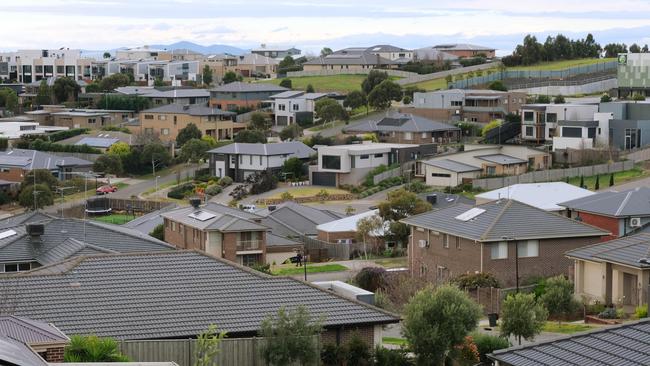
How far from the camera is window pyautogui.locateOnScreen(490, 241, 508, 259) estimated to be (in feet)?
105

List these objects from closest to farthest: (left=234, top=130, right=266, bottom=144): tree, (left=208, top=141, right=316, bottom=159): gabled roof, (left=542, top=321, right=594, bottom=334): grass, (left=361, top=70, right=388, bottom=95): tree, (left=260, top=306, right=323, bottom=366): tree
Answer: (left=260, top=306, right=323, bottom=366): tree → (left=542, top=321, right=594, bottom=334): grass → (left=208, top=141, right=316, bottom=159): gabled roof → (left=234, top=130, right=266, bottom=144): tree → (left=361, top=70, right=388, bottom=95): tree

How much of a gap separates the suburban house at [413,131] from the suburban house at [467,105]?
16.3ft

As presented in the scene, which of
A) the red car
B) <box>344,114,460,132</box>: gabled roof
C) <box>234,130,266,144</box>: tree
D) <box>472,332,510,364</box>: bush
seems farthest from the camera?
<box>234,130,266,144</box>: tree

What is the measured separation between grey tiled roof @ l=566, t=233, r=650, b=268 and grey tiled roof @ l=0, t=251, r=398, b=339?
9.24 meters

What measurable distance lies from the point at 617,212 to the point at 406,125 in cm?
3589

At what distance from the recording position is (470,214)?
33719 millimetres

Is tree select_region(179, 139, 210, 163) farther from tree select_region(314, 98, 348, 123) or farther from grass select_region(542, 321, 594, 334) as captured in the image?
grass select_region(542, 321, 594, 334)

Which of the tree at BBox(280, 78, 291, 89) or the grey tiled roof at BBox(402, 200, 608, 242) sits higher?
the tree at BBox(280, 78, 291, 89)

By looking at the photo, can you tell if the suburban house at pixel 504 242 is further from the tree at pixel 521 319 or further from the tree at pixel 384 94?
the tree at pixel 384 94

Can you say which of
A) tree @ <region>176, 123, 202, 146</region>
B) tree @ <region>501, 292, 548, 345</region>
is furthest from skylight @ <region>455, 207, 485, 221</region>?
tree @ <region>176, 123, 202, 146</region>

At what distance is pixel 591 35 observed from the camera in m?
107

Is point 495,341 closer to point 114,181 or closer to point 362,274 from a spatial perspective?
point 362,274

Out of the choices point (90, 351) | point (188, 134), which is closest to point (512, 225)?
point (90, 351)

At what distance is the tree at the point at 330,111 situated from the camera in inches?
3199
